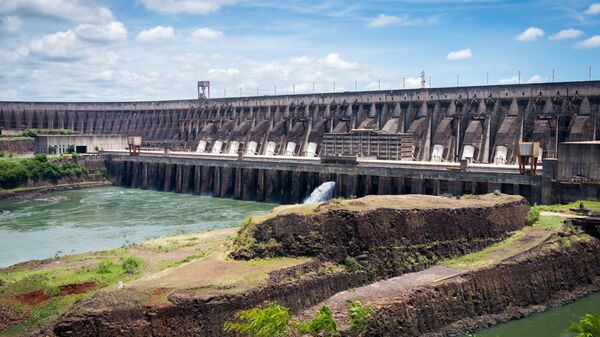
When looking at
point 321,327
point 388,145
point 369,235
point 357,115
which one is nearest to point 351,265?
point 369,235

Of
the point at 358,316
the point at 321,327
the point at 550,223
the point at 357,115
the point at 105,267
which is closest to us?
the point at 321,327

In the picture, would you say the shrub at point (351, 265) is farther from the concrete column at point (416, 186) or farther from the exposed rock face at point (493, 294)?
the concrete column at point (416, 186)

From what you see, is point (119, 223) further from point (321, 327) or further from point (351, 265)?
point (321, 327)

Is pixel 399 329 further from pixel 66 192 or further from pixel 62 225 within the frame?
pixel 66 192

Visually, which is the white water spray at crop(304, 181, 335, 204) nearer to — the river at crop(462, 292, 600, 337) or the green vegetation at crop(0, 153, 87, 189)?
the river at crop(462, 292, 600, 337)

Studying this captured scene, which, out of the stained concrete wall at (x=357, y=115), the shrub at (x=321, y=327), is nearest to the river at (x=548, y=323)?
the shrub at (x=321, y=327)

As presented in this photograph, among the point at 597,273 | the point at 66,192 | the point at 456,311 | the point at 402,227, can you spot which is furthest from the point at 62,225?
the point at 597,273

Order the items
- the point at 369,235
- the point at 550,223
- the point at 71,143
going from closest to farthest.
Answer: the point at 369,235, the point at 550,223, the point at 71,143
